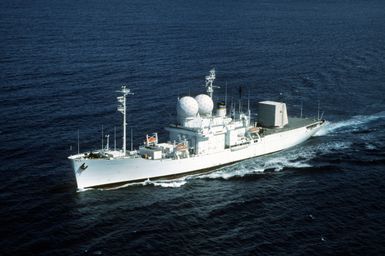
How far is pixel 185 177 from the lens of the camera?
79062 millimetres

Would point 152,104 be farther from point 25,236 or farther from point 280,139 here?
point 25,236

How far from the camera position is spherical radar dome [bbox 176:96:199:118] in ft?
269

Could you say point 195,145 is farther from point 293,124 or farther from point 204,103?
point 293,124

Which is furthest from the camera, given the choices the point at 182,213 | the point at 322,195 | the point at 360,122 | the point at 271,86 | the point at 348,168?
the point at 271,86

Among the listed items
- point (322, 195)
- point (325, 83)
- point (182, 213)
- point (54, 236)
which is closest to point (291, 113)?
point (325, 83)

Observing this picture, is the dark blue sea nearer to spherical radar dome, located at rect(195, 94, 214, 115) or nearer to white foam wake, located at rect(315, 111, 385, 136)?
white foam wake, located at rect(315, 111, 385, 136)

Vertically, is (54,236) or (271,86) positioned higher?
(271,86)

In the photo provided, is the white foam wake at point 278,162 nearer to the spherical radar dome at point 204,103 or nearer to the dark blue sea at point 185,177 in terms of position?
the dark blue sea at point 185,177

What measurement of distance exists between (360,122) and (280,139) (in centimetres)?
2111

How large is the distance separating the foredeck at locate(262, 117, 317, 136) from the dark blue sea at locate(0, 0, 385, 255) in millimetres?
3640

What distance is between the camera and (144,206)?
66562 mm

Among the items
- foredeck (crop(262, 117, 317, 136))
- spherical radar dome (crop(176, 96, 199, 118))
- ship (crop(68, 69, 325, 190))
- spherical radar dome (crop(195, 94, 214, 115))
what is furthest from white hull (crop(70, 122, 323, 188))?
spherical radar dome (crop(195, 94, 214, 115))

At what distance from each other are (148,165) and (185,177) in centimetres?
672

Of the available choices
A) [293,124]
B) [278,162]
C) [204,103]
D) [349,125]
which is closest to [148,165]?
[204,103]
